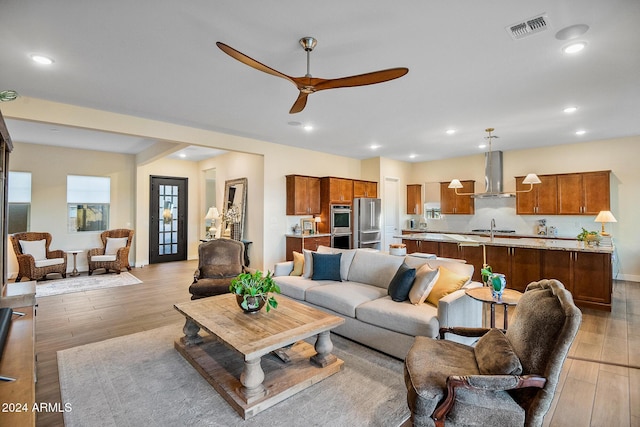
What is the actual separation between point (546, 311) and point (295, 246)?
508cm

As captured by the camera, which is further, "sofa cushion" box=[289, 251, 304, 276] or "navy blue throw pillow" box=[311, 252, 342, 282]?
"sofa cushion" box=[289, 251, 304, 276]

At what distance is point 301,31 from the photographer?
2.42 metres

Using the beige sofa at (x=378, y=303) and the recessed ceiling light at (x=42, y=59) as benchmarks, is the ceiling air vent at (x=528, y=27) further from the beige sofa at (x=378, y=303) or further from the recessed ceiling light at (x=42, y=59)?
the recessed ceiling light at (x=42, y=59)

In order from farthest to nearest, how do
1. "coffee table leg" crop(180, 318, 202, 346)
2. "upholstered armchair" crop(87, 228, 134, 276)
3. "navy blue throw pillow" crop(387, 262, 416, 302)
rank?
"upholstered armchair" crop(87, 228, 134, 276), "navy blue throw pillow" crop(387, 262, 416, 302), "coffee table leg" crop(180, 318, 202, 346)

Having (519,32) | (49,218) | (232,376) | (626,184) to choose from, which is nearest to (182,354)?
(232,376)

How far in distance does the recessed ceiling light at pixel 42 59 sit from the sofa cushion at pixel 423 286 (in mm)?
4176

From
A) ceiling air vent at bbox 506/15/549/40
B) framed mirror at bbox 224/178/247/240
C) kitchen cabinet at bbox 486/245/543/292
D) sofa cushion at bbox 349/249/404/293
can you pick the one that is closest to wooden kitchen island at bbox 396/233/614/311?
kitchen cabinet at bbox 486/245/543/292

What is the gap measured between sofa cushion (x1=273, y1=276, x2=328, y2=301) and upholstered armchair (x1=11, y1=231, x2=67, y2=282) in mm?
5200

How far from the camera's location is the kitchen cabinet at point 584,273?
422 cm

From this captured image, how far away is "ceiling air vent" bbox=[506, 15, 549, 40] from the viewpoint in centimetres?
228

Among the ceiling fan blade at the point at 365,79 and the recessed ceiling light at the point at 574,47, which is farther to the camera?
the recessed ceiling light at the point at 574,47

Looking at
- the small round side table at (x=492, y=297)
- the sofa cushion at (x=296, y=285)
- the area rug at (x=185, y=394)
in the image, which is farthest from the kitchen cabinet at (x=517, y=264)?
the area rug at (x=185, y=394)

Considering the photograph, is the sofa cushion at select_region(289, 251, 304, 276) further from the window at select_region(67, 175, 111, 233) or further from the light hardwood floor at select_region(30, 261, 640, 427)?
the window at select_region(67, 175, 111, 233)

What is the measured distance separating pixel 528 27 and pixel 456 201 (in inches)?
239
